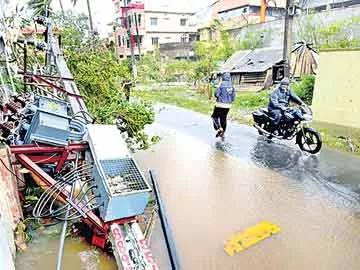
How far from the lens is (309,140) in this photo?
23.9ft

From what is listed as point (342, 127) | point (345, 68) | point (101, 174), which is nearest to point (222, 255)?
point (101, 174)

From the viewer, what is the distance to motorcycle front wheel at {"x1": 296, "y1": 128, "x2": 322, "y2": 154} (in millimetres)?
7091

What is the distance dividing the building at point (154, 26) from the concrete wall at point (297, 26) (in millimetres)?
12724

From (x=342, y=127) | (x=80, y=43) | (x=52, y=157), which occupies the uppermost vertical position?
(x=80, y=43)

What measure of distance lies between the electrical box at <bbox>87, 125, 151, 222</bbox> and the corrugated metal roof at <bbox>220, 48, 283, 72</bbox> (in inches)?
658

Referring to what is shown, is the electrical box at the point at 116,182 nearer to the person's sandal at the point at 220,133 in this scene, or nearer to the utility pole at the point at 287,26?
the person's sandal at the point at 220,133

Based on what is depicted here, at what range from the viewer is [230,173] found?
634 cm

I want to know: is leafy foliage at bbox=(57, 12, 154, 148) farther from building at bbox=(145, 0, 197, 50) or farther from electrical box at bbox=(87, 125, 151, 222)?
building at bbox=(145, 0, 197, 50)

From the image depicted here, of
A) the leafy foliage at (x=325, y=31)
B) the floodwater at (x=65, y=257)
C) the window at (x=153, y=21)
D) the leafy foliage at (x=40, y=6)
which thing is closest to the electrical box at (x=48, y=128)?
the floodwater at (x=65, y=257)

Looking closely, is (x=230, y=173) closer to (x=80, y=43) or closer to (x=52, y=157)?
(x=52, y=157)

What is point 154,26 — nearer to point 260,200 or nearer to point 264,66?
point 264,66

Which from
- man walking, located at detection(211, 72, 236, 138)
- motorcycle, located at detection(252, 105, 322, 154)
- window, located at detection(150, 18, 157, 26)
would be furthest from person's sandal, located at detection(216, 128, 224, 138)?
window, located at detection(150, 18, 157, 26)

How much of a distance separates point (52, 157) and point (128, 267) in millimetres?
1841

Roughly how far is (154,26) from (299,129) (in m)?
36.4
